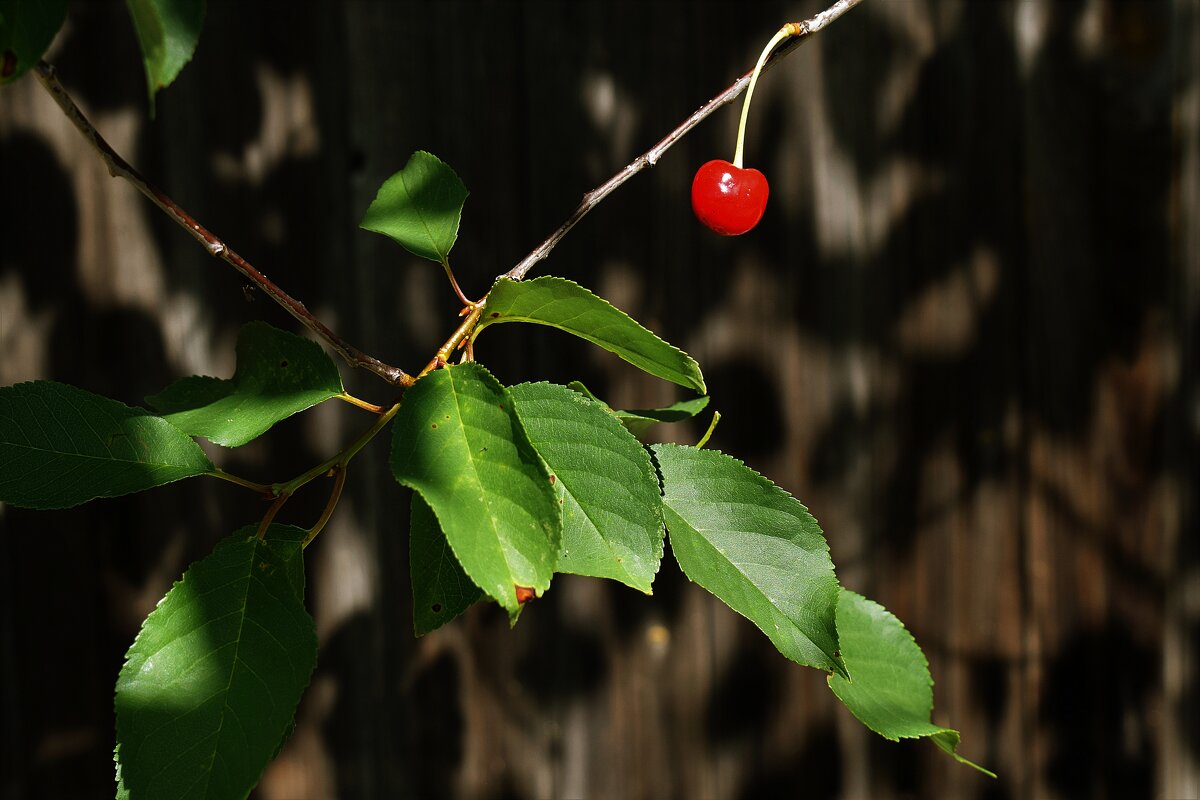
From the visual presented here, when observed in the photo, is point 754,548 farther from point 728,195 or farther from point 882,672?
point 728,195

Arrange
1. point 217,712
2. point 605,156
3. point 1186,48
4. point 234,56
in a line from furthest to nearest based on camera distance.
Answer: point 1186,48 < point 605,156 < point 234,56 < point 217,712

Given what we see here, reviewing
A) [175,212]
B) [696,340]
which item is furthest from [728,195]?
[696,340]

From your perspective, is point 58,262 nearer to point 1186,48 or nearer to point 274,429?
point 274,429

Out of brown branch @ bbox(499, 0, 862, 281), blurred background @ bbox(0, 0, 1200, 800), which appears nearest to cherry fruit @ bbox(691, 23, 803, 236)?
brown branch @ bbox(499, 0, 862, 281)

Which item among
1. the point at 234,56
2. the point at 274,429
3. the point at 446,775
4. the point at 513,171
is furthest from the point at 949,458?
the point at 234,56

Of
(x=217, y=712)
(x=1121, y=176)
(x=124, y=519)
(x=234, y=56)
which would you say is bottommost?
(x=217, y=712)

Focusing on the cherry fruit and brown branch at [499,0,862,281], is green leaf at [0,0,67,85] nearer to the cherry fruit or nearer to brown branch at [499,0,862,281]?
brown branch at [499,0,862,281]

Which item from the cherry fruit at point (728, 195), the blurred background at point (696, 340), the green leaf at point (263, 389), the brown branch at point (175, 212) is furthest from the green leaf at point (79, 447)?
the blurred background at point (696, 340)

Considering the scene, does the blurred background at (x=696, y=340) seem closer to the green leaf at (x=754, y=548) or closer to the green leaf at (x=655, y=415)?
the green leaf at (x=655, y=415)
